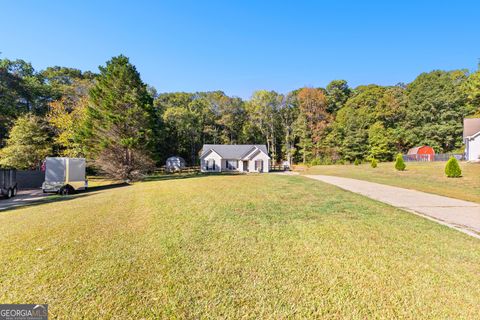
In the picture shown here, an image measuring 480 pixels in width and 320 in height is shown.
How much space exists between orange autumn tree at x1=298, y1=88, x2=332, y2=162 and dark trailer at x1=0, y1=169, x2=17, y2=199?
3963cm

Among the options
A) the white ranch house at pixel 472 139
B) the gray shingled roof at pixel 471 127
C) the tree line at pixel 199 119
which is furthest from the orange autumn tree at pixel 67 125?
the gray shingled roof at pixel 471 127

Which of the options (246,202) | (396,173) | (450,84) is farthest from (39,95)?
(450,84)

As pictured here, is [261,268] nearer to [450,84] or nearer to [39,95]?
[39,95]

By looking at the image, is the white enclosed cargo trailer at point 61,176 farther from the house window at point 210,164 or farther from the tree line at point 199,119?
the house window at point 210,164

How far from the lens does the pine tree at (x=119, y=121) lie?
1940 centimetres

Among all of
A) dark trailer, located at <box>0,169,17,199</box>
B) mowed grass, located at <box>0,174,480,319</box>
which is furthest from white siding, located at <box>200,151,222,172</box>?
mowed grass, located at <box>0,174,480,319</box>

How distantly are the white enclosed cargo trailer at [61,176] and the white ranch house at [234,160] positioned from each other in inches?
836

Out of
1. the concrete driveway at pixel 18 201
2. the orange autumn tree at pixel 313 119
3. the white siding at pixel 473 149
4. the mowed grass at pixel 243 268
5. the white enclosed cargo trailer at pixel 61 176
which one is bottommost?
the concrete driveway at pixel 18 201

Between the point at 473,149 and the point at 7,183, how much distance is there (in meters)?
42.0

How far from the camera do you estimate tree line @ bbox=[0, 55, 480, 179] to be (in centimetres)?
1983

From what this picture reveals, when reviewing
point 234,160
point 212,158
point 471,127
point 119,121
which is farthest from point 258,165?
point 471,127

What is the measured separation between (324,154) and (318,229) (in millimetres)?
39718

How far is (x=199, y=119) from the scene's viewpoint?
146 feet

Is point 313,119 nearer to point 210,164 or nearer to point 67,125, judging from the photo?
point 210,164
